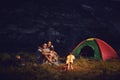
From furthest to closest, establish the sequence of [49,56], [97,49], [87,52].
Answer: [87,52]
[97,49]
[49,56]

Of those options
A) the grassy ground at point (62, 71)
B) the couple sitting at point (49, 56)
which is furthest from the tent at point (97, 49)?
the couple sitting at point (49, 56)

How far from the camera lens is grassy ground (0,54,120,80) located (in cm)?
1094

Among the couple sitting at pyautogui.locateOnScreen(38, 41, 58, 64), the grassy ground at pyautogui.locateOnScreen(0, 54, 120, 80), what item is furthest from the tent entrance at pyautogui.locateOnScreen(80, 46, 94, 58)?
the couple sitting at pyautogui.locateOnScreen(38, 41, 58, 64)

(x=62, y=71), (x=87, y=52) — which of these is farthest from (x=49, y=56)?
(x=87, y=52)

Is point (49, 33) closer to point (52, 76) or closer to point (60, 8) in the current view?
point (60, 8)

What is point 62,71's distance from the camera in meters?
11.8

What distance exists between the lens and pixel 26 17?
57.3ft

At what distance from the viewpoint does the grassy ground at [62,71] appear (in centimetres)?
1094

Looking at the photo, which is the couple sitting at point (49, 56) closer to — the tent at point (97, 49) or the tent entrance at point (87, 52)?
the tent at point (97, 49)

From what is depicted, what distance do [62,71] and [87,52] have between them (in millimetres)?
3393

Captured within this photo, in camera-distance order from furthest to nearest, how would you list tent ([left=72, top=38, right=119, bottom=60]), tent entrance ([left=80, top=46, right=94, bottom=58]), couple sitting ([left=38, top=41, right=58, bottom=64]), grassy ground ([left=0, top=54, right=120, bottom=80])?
tent entrance ([left=80, top=46, right=94, bottom=58]) → tent ([left=72, top=38, right=119, bottom=60]) → couple sitting ([left=38, top=41, right=58, bottom=64]) → grassy ground ([left=0, top=54, right=120, bottom=80])

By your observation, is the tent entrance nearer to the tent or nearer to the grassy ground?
Result: the tent

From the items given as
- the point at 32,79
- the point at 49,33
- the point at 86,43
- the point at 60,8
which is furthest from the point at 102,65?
the point at 60,8

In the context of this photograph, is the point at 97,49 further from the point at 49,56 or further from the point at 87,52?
the point at 49,56
